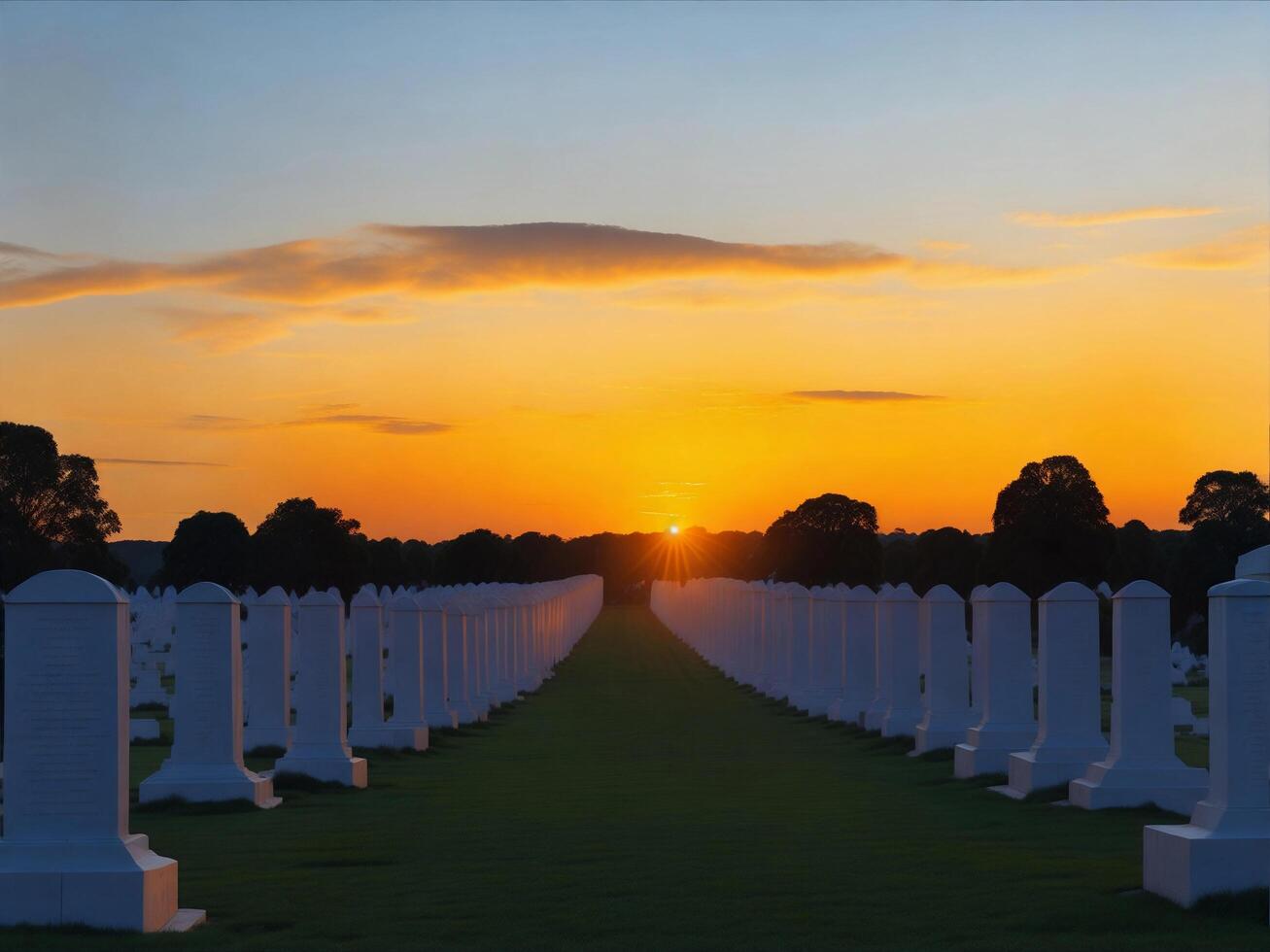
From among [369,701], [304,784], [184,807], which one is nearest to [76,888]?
[184,807]

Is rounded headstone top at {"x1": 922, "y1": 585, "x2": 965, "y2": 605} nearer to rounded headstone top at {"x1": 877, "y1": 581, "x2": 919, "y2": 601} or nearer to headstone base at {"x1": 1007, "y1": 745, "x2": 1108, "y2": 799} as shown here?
rounded headstone top at {"x1": 877, "y1": 581, "x2": 919, "y2": 601}

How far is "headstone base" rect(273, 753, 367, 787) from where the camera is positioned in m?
17.3

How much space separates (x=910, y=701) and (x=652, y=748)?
3777 mm

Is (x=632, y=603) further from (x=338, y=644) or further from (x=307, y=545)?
(x=338, y=644)

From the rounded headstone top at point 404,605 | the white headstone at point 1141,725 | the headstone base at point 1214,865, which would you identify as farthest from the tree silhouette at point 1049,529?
the headstone base at point 1214,865

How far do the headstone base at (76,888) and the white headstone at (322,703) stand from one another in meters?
8.15

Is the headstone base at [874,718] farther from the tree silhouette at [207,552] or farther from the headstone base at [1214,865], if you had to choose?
the tree silhouette at [207,552]

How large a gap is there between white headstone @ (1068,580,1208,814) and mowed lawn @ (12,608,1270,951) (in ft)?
1.04

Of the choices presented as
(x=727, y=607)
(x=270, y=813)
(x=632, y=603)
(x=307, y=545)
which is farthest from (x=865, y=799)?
(x=632, y=603)

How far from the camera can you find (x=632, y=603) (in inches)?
6348

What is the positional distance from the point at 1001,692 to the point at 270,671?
7.96 meters

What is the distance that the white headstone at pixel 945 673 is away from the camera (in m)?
20.4

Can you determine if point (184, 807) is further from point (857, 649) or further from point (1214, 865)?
point (857, 649)

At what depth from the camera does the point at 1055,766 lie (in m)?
15.3
